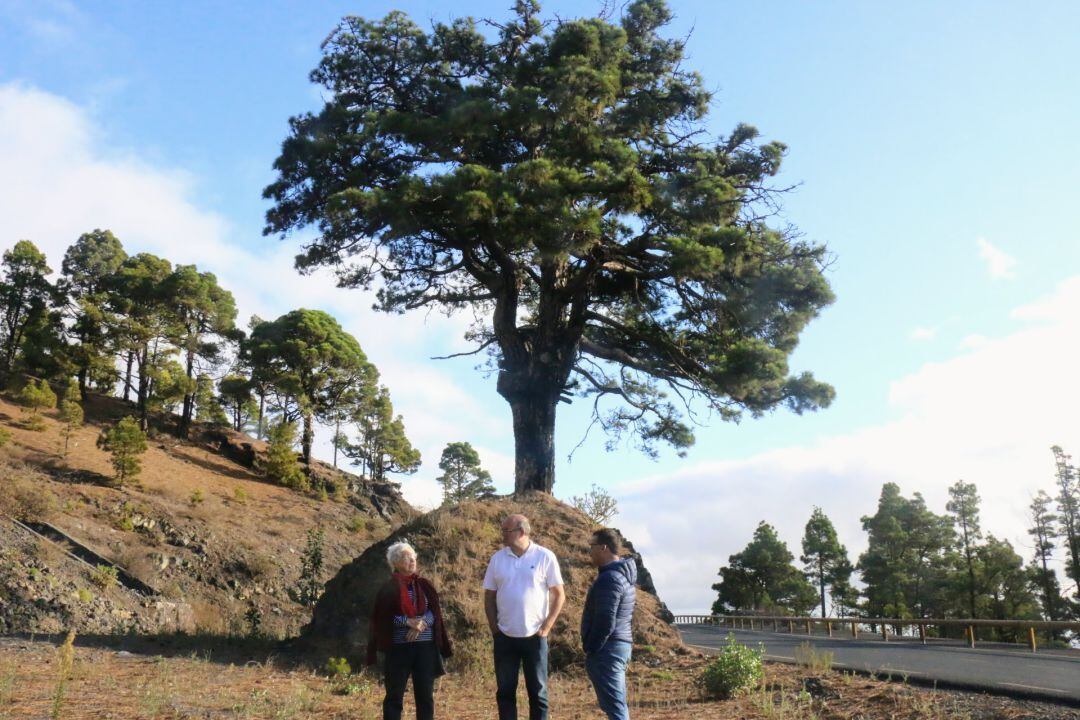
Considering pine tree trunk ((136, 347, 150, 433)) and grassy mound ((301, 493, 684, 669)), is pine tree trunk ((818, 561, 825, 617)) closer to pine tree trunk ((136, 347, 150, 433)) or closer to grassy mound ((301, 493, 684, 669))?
pine tree trunk ((136, 347, 150, 433))

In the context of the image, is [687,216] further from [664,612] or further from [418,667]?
[418,667]

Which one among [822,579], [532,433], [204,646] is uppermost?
[532,433]

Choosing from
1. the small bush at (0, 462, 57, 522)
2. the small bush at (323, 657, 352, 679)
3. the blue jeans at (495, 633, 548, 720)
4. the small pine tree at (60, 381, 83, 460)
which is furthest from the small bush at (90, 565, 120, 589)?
the blue jeans at (495, 633, 548, 720)

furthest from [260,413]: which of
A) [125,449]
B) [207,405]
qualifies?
[125,449]

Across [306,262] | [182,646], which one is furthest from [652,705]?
[306,262]

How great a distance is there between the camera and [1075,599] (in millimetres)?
44781

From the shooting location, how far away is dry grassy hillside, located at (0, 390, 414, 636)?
2341cm

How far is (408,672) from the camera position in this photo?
272 inches

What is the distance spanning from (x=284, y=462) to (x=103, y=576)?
23.3 meters

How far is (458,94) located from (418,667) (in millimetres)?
14167

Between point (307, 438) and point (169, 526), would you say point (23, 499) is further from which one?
point (307, 438)

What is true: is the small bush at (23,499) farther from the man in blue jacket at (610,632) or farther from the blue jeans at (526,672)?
the man in blue jacket at (610,632)

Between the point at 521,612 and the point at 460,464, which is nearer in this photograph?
the point at 521,612

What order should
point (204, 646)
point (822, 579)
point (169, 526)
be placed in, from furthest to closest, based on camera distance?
point (822, 579), point (169, 526), point (204, 646)
